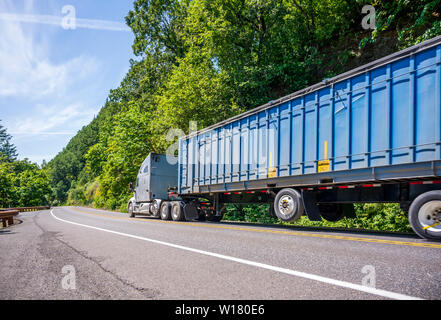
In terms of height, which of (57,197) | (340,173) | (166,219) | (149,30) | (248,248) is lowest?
(57,197)

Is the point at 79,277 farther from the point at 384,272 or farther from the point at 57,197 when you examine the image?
the point at 57,197

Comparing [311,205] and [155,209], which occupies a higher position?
[311,205]

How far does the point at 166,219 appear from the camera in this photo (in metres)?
16.9

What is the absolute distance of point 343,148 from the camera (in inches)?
360

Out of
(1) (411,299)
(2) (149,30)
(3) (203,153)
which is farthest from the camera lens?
(2) (149,30)

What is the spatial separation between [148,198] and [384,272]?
1550 cm

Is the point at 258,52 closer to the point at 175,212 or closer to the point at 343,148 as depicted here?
the point at 175,212

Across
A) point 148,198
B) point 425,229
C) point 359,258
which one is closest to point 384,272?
point 359,258

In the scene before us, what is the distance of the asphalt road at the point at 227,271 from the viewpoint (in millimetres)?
3447

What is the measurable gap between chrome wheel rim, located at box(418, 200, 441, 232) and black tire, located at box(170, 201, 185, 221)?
34.0 feet

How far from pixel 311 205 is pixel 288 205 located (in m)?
0.69

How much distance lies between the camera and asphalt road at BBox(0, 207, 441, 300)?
345 centimetres

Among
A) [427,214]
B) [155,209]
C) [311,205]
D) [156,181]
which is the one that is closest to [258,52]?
[156,181]

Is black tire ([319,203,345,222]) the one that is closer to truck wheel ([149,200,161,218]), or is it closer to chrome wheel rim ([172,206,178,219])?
chrome wheel rim ([172,206,178,219])
